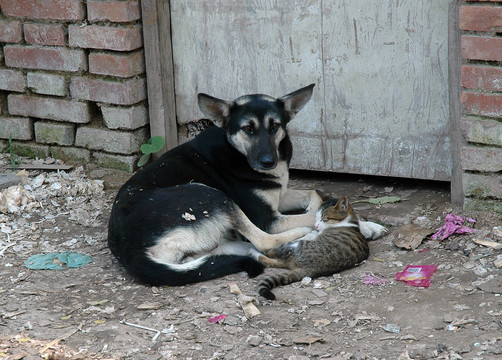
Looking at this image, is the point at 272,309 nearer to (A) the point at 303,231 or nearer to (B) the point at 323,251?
(B) the point at 323,251

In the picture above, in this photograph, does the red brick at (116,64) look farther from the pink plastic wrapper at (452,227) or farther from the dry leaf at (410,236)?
the pink plastic wrapper at (452,227)

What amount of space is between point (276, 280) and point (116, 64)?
238cm

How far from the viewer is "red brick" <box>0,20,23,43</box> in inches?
228

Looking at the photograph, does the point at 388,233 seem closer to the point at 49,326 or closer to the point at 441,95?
the point at 441,95

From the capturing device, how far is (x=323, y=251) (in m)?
4.23

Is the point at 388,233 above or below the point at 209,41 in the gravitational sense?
below

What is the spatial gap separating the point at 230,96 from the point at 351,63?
3.32 feet

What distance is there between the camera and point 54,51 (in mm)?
→ 5719

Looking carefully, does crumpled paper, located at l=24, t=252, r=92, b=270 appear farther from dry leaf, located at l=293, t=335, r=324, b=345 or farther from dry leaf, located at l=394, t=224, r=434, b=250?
dry leaf, located at l=394, t=224, r=434, b=250

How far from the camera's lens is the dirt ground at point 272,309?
3457mm

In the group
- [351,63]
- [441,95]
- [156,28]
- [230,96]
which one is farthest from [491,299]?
[156,28]

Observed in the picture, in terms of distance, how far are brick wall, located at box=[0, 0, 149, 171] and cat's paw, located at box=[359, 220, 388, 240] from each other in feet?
6.81

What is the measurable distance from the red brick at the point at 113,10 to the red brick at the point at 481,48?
2464 millimetres

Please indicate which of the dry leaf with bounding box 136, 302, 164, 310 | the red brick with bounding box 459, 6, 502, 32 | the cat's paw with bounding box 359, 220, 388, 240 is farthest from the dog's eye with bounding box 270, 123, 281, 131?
the dry leaf with bounding box 136, 302, 164, 310
